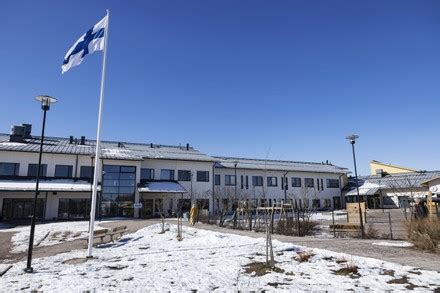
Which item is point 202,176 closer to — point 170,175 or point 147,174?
point 170,175

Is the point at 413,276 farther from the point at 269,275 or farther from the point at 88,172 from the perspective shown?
the point at 88,172

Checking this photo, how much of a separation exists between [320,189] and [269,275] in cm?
4812

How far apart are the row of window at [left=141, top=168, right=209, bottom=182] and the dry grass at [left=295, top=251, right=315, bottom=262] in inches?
1268

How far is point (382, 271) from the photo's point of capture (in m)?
8.13

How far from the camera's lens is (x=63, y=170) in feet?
119

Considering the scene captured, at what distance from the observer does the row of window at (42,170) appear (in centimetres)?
3397

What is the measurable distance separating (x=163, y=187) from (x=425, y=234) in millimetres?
30245

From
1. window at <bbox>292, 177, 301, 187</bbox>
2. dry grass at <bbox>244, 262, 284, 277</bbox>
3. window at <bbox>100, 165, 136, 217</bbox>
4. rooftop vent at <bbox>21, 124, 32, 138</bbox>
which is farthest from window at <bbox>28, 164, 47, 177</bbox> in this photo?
window at <bbox>292, 177, 301, 187</bbox>

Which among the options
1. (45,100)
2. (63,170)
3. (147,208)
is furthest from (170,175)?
(45,100)

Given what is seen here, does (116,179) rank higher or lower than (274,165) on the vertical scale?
lower

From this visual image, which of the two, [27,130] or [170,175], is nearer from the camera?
[27,130]

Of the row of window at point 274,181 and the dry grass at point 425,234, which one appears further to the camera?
the row of window at point 274,181

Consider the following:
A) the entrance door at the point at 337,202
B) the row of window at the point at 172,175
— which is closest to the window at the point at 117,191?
the row of window at the point at 172,175

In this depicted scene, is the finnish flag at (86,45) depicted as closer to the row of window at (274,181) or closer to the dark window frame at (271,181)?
the row of window at (274,181)
